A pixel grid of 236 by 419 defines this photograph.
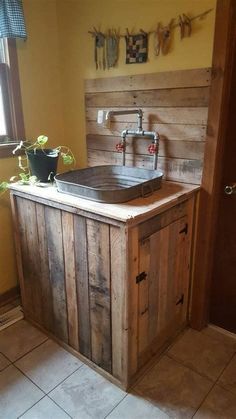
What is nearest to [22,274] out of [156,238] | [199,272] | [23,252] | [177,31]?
[23,252]

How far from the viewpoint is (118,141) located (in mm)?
1917

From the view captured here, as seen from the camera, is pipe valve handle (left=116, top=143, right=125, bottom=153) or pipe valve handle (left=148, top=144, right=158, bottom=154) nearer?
pipe valve handle (left=148, top=144, right=158, bottom=154)

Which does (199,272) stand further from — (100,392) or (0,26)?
(0,26)

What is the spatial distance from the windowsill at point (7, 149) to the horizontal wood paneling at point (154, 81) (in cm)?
60

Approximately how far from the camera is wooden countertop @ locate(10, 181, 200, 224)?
1.28m

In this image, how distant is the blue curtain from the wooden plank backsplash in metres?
0.48

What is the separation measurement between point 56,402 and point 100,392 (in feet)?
0.70

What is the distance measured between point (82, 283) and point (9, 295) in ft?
2.87

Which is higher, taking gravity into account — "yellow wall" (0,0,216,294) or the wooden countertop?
"yellow wall" (0,0,216,294)

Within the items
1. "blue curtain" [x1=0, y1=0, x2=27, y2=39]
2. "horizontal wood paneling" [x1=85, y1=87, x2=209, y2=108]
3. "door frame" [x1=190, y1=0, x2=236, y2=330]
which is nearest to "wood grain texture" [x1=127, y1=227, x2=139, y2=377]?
"door frame" [x1=190, y1=0, x2=236, y2=330]

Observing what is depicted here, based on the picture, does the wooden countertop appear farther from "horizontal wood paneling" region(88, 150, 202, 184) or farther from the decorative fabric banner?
the decorative fabric banner

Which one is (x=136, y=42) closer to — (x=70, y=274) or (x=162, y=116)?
(x=162, y=116)

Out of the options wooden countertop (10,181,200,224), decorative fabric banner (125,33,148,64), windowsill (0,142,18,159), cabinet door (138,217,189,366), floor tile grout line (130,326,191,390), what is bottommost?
floor tile grout line (130,326,191,390)

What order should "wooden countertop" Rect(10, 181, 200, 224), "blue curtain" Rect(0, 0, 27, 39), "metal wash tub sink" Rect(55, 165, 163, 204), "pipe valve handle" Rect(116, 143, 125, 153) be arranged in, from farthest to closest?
1. "pipe valve handle" Rect(116, 143, 125, 153)
2. "blue curtain" Rect(0, 0, 27, 39)
3. "metal wash tub sink" Rect(55, 165, 163, 204)
4. "wooden countertop" Rect(10, 181, 200, 224)
